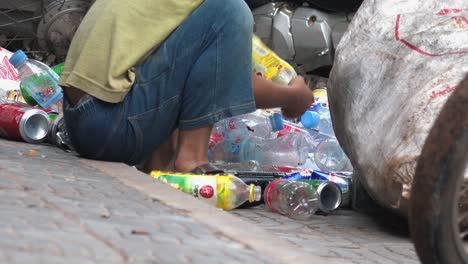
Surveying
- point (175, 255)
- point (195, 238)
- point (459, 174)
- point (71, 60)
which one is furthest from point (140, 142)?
point (459, 174)

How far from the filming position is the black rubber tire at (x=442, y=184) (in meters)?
1.81

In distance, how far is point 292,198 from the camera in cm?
360

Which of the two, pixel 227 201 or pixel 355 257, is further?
pixel 227 201

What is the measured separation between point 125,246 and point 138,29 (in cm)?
166

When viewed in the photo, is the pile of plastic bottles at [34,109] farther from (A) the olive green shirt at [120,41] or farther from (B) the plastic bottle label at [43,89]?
(A) the olive green shirt at [120,41]

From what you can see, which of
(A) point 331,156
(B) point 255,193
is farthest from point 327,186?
(A) point 331,156

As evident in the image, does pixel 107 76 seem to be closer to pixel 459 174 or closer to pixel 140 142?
pixel 140 142

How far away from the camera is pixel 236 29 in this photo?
3480 mm

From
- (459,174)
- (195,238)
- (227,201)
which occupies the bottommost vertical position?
(227,201)

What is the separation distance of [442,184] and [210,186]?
1.59 meters

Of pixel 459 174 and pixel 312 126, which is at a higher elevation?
pixel 459 174

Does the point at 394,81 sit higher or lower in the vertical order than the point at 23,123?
higher

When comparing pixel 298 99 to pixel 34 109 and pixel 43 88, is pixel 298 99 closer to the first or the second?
pixel 34 109

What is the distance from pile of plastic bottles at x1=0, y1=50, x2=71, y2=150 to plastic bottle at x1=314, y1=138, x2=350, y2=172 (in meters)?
1.33
